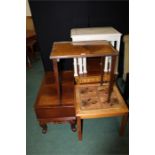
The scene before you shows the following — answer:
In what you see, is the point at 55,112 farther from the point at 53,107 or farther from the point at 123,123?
the point at 123,123

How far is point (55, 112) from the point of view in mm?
1333

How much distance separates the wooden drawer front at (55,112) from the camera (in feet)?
4.28


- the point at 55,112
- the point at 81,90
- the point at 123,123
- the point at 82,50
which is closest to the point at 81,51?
the point at 82,50

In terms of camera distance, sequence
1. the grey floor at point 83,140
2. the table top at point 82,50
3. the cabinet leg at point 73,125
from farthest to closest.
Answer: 1. the cabinet leg at point 73,125
2. the grey floor at point 83,140
3. the table top at point 82,50

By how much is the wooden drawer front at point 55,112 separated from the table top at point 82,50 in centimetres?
51

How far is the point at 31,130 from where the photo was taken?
153 centimetres

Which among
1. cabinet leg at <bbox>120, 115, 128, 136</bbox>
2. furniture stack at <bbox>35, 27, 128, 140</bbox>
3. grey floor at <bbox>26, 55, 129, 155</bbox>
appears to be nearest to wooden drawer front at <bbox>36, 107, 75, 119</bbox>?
furniture stack at <bbox>35, 27, 128, 140</bbox>

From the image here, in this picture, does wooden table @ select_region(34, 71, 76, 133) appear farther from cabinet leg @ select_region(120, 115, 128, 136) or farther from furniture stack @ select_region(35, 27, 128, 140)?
cabinet leg @ select_region(120, 115, 128, 136)

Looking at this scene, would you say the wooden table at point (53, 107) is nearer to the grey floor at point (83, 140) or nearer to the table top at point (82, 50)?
the grey floor at point (83, 140)

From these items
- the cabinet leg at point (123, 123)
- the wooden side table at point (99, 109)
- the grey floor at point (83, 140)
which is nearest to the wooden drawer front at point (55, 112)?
the wooden side table at point (99, 109)

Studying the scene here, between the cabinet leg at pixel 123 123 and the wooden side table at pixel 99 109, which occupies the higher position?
the wooden side table at pixel 99 109

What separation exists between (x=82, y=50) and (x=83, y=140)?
2.80 feet
